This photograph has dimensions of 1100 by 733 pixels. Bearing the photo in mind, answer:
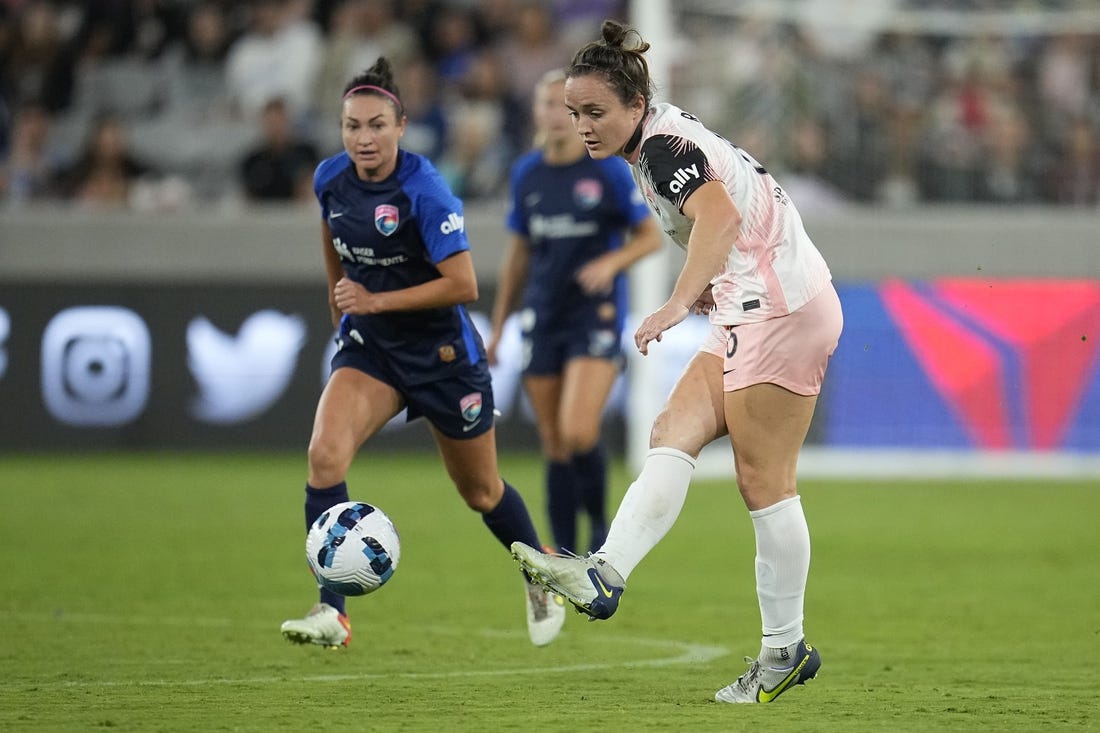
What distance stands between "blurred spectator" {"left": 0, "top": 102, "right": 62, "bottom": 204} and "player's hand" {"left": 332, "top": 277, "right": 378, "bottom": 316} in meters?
10.6

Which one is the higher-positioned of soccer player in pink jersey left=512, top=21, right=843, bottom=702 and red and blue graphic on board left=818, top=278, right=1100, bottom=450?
soccer player in pink jersey left=512, top=21, right=843, bottom=702

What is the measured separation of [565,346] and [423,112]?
7.79m

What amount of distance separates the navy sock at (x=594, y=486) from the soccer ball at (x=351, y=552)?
8.95ft

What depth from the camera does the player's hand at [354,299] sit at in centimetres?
617

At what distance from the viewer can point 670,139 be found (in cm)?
505

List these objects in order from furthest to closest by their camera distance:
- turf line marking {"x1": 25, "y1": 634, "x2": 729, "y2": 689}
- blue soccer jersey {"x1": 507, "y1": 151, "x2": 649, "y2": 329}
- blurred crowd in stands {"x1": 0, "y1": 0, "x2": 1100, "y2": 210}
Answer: blurred crowd in stands {"x1": 0, "y1": 0, "x2": 1100, "y2": 210}
blue soccer jersey {"x1": 507, "y1": 151, "x2": 649, "y2": 329}
turf line marking {"x1": 25, "y1": 634, "x2": 729, "y2": 689}

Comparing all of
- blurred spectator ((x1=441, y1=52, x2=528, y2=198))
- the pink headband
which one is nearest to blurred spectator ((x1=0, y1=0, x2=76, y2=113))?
blurred spectator ((x1=441, y1=52, x2=528, y2=198))

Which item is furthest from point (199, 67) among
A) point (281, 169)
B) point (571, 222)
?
point (571, 222)

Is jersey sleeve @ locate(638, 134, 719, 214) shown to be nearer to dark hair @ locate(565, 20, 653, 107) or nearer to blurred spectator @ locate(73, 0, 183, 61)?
dark hair @ locate(565, 20, 653, 107)

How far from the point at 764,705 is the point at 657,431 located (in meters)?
0.90

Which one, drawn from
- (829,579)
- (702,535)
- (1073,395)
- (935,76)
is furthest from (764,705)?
(935,76)

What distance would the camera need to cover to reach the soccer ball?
585 centimetres

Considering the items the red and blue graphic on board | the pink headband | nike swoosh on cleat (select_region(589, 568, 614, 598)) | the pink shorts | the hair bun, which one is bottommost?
the red and blue graphic on board

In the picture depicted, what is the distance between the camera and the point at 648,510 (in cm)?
513
